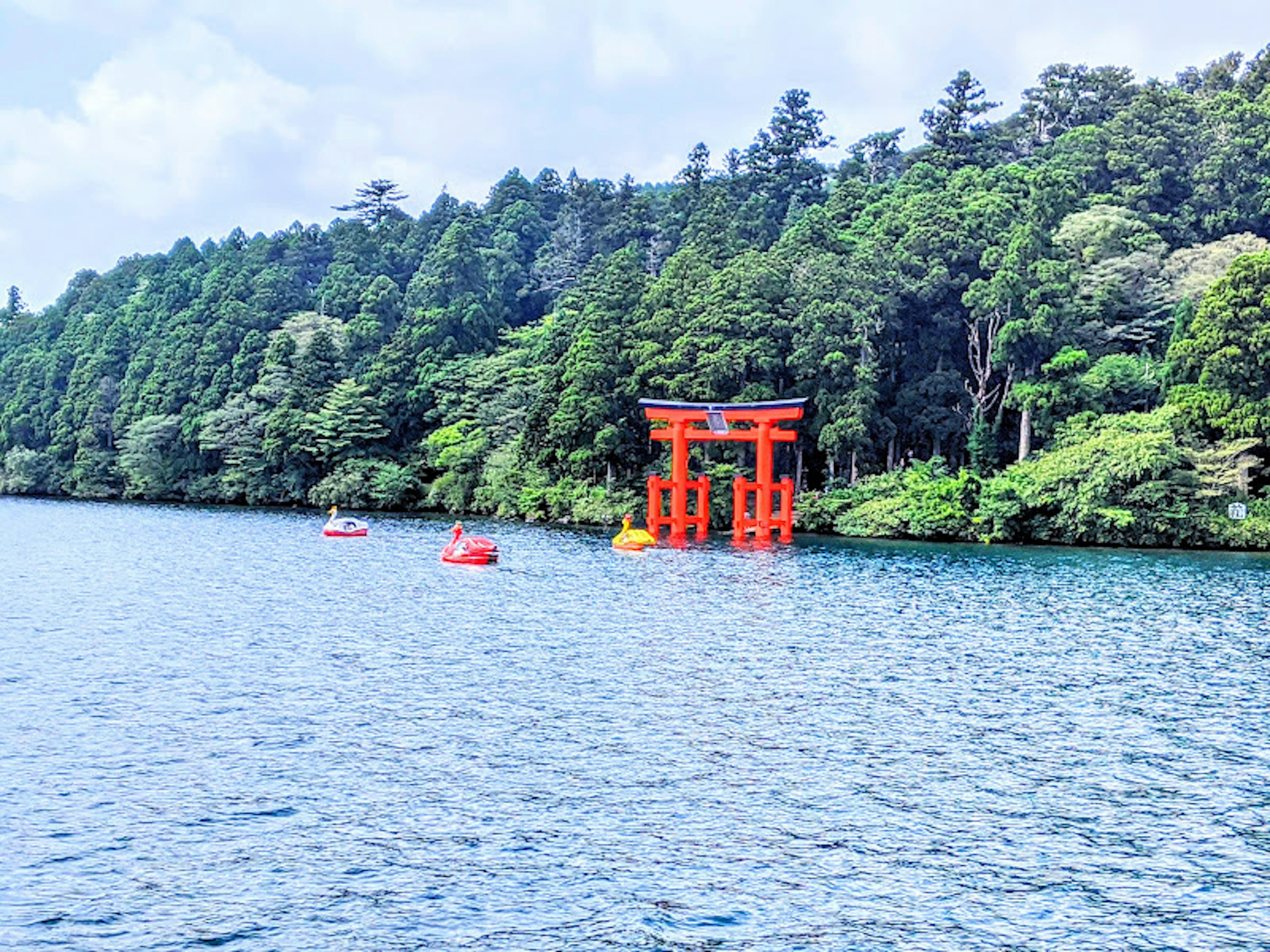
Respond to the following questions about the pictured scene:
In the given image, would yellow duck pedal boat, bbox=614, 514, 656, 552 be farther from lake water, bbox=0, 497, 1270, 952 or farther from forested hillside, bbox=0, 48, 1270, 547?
lake water, bbox=0, 497, 1270, 952

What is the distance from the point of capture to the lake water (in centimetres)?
1209

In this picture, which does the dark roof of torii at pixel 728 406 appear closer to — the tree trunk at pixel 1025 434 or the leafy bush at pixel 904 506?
the leafy bush at pixel 904 506

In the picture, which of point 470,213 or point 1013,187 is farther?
point 470,213

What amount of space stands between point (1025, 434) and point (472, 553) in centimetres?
2531

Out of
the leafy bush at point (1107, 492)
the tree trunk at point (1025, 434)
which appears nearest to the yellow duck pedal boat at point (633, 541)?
the leafy bush at point (1107, 492)

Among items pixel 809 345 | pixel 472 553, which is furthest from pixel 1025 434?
pixel 472 553

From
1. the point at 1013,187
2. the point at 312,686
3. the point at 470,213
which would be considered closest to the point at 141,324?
the point at 470,213

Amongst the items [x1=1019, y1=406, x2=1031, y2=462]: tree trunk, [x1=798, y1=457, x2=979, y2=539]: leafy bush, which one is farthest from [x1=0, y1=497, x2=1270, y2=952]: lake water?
[x1=1019, y1=406, x2=1031, y2=462]: tree trunk

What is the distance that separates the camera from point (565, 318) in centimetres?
7119

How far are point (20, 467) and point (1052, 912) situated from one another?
285 feet

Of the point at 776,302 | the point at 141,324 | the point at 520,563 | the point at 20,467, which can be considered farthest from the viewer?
the point at 141,324

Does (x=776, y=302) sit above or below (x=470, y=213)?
below

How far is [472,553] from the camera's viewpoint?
1640 inches

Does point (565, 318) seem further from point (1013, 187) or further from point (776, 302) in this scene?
point (1013, 187)
